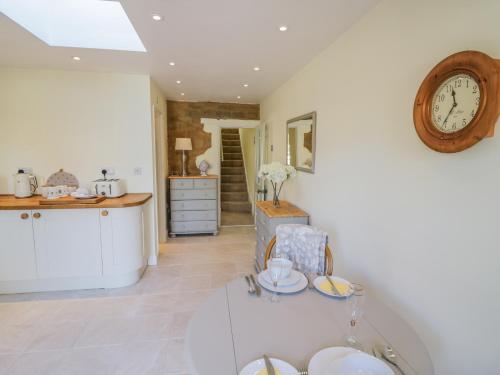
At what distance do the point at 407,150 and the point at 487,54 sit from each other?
539 millimetres

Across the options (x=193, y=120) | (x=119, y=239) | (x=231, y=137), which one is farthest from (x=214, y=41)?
(x=231, y=137)

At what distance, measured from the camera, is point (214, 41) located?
2.31 m

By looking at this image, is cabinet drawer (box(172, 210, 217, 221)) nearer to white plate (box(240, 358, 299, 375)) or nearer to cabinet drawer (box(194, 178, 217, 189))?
cabinet drawer (box(194, 178, 217, 189))

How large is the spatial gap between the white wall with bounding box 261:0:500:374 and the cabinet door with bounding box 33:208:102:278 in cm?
250

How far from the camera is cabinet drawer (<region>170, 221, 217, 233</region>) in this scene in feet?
15.5

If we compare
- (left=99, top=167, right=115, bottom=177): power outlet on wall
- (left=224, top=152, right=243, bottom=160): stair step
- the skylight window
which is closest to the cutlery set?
the skylight window

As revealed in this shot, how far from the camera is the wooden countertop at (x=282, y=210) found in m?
2.84

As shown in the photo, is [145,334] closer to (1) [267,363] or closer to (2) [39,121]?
(1) [267,363]

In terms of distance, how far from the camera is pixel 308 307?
1242 mm

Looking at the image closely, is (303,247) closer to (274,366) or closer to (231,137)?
(274,366)

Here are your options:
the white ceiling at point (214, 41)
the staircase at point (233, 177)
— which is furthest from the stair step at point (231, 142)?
the white ceiling at point (214, 41)

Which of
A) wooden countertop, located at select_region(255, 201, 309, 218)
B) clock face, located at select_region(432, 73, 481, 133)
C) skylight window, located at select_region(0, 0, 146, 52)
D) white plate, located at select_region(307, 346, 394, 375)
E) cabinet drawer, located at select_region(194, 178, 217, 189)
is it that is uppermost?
skylight window, located at select_region(0, 0, 146, 52)

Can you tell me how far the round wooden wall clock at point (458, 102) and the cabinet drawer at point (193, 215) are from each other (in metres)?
3.87

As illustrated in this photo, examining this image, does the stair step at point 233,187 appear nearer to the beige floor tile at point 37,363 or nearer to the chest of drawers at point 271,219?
the chest of drawers at point 271,219
